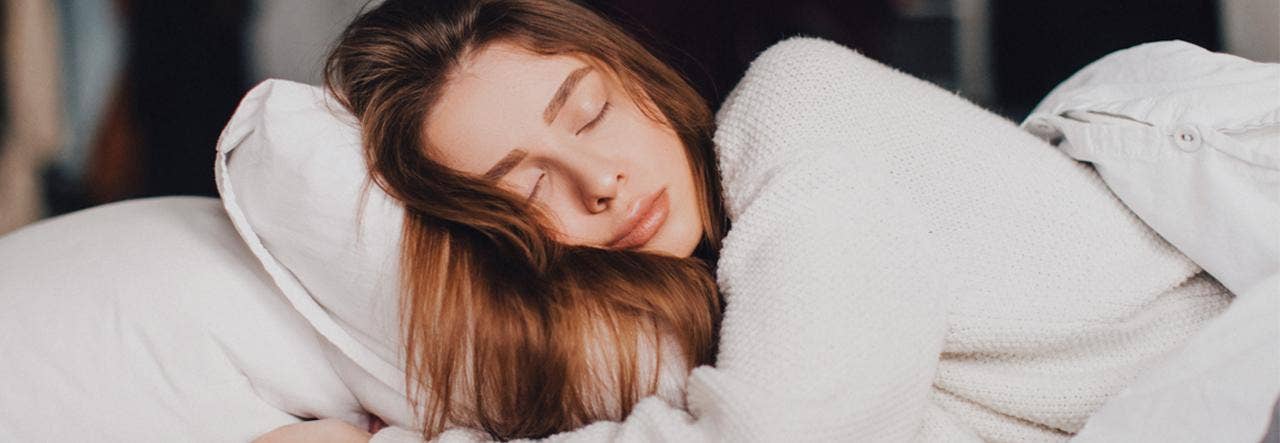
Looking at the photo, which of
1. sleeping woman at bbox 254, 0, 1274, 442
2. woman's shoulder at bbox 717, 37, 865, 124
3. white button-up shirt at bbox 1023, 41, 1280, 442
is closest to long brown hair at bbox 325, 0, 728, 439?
sleeping woman at bbox 254, 0, 1274, 442

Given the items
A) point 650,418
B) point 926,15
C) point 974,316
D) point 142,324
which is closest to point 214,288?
point 142,324

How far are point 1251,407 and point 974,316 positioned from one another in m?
0.19

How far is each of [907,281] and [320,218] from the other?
1.58 feet

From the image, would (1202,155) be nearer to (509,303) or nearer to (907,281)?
(907,281)

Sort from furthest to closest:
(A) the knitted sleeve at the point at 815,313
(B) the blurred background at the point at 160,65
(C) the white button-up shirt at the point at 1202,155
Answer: (B) the blurred background at the point at 160,65
(C) the white button-up shirt at the point at 1202,155
(A) the knitted sleeve at the point at 815,313

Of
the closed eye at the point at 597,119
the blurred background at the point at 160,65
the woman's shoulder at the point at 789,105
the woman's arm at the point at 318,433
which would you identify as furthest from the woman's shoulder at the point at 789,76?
the blurred background at the point at 160,65

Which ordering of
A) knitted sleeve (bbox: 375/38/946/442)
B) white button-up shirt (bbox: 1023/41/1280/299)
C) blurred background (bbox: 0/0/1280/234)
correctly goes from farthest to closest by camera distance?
blurred background (bbox: 0/0/1280/234) < white button-up shirt (bbox: 1023/41/1280/299) < knitted sleeve (bbox: 375/38/946/442)

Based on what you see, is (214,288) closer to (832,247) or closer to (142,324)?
(142,324)

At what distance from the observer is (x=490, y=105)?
0.90 m

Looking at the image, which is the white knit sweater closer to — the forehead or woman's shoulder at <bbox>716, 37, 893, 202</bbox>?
woman's shoulder at <bbox>716, 37, 893, 202</bbox>

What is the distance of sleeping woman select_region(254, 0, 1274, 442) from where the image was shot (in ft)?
2.44

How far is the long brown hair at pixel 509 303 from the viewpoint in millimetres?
809

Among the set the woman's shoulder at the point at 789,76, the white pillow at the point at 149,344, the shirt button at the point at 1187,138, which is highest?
the woman's shoulder at the point at 789,76

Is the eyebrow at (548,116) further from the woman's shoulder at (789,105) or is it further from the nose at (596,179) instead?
the woman's shoulder at (789,105)
